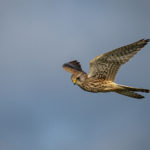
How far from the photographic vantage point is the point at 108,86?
17.5 meters

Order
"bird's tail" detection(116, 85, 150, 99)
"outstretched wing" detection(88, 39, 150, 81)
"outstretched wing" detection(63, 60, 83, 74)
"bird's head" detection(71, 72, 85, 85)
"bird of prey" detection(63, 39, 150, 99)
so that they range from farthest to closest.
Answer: "outstretched wing" detection(63, 60, 83, 74) → "bird's head" detection(71, 72, 85, 85) → "bird of prey" detection(63, 39, 150, 99) → "bird's tail" detection(116, 85, 150, 99) → "outstretched wing" detection(88, 39, 150, 81)

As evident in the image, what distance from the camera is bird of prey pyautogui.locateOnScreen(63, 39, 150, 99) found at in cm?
1664

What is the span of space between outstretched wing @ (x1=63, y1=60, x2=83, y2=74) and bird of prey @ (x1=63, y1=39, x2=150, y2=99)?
231 centimetres

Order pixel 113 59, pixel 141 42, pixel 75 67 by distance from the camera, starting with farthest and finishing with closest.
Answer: pixel 75 67
pixel 113 59
pixel 141 42

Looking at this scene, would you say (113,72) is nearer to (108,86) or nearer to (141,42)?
(108,86)

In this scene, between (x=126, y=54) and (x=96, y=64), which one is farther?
(x=96, y=64)

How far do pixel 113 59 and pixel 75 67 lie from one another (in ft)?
14.3

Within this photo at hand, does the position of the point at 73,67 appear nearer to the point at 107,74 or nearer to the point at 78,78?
the point at 78,78

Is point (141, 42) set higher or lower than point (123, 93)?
higher

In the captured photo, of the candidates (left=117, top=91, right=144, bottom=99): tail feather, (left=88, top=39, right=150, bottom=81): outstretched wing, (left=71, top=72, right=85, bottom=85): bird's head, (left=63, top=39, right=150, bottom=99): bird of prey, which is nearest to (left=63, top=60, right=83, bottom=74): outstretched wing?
(left=71, top=72, right=85, bottom=85): bird's head

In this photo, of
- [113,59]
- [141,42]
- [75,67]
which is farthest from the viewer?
[75,67]

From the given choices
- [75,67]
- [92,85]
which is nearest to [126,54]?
[92,85]

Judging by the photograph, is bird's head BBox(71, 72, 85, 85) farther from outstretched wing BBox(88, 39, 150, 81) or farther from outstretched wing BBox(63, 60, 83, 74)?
outstretched wing BBox(63, 60, 83, 74)

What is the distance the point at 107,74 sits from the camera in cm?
1775
